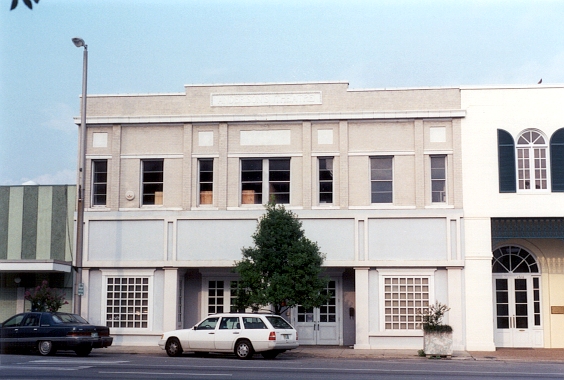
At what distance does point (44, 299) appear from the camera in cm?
2634

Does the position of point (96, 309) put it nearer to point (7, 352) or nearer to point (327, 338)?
point (7, 352)

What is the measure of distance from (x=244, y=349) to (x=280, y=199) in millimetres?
7214

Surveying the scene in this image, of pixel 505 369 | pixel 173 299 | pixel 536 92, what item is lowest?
pixel 505 369

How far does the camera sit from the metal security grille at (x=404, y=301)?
27016 millimetres

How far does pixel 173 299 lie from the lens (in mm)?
27781

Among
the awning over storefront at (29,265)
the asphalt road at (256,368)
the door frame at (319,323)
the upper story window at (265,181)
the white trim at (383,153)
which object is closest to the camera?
the asphalt road at (256,368)

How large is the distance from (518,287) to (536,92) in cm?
699

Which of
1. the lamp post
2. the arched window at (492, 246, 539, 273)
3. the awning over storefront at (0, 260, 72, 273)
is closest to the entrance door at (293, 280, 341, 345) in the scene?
the arched window at (492, 246, 539, 273)

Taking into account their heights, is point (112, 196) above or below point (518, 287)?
above

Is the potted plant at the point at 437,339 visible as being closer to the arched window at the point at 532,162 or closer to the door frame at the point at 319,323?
the door frame at the point at 319,323

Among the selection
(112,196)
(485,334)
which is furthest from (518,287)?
(112,196)

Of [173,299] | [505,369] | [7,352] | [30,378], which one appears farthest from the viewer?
[173,299]

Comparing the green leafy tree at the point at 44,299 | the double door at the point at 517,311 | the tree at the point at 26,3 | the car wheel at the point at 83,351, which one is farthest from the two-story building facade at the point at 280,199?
the tree at the point at 26,3

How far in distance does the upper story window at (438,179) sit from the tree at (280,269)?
4871mm
